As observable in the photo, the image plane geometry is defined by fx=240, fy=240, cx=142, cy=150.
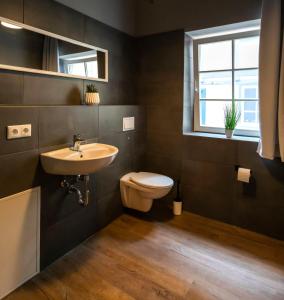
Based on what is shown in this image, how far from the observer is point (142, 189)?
7.71 feet

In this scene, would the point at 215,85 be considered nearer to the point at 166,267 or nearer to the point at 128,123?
the point at 128,123

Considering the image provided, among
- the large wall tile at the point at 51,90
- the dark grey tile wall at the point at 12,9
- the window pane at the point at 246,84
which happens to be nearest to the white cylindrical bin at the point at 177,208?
the window pane at the point at 246,84

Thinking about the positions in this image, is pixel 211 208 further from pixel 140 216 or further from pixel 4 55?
→ pixel 4 55

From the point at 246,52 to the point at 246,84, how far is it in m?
0.31

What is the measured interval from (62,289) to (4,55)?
1.61 m

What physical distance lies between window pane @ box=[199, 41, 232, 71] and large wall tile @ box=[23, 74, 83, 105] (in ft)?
4.53

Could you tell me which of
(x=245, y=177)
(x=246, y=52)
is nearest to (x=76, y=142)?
(x=245, y=177)

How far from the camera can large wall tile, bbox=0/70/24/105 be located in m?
1.61

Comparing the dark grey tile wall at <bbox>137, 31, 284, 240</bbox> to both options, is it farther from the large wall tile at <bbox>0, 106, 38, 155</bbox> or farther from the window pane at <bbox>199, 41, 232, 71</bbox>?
the large wall tile at <bbox>0, 106, 38, 155</bbox>

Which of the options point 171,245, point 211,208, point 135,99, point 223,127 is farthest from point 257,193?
point 135,99

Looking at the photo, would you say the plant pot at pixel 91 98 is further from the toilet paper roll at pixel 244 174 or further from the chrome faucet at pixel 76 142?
the toilet paper roll at pixel 244 174

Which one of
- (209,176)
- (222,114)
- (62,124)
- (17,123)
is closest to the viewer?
(17,123)

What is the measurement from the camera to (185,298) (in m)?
1.56

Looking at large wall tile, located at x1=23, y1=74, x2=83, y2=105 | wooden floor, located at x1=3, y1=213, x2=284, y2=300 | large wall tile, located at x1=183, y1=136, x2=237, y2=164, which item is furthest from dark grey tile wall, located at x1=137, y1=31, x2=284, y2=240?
large wall tile, located at x1=23, y1=74, x2=83, y2=105
